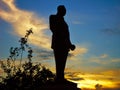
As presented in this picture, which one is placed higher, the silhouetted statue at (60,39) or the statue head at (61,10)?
the statue head at (61,10)

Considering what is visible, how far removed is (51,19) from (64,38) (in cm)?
82

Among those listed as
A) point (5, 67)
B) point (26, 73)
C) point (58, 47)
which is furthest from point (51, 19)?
point (26, 73)

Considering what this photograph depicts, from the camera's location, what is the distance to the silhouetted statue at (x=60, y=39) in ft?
34.6

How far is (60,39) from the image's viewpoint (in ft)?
34.8

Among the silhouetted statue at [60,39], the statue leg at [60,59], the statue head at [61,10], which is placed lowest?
the statue leg at [60,59]

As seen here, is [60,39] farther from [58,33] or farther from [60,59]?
[60,59]

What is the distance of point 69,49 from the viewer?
35.3 feet

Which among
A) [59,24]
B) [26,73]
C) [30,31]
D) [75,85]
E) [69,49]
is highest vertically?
[30,31]

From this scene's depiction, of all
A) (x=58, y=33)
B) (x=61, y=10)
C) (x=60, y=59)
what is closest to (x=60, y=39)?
(x=58, y=33)

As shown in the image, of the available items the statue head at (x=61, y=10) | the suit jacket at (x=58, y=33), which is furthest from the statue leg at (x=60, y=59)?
the statue head at (x=61, y=10)

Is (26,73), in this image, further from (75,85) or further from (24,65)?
(75,85)

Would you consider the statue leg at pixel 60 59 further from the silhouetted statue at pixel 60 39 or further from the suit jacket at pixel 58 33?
the suit jacket at pixel 58 33

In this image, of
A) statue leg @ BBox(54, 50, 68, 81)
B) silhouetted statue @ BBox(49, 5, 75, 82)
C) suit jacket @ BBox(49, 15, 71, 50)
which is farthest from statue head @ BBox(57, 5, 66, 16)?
statue leg @ BBox(54, 50, 68, 81)

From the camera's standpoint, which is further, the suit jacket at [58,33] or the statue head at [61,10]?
the statue head at [61,10]
